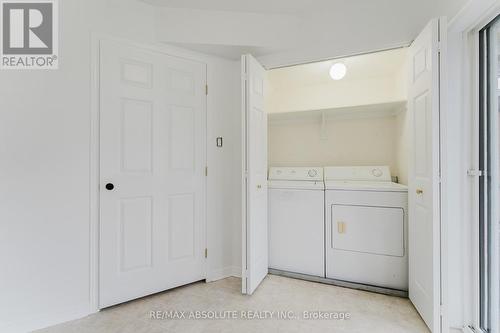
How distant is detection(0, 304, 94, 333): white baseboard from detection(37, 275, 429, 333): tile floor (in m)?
0.04

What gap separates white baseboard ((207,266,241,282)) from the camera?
2410 millimetres

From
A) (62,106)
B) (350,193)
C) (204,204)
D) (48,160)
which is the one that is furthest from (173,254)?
(350,193)

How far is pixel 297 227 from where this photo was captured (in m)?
2.45

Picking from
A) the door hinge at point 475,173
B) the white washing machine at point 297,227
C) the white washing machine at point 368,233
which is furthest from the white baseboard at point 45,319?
the door hinge at point 475,173

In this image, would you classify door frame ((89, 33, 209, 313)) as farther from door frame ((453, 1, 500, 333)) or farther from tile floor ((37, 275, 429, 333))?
door frame ((453, 1, 500, 333))

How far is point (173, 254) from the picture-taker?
7.31ft

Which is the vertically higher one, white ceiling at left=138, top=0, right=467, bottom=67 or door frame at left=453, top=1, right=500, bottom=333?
white ceiling at left=138, top=0, right=467, bottom=67

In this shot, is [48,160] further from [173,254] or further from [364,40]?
[364,40]

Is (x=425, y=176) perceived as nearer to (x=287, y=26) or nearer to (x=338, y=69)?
(x=338, y=69)

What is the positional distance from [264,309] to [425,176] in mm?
1496

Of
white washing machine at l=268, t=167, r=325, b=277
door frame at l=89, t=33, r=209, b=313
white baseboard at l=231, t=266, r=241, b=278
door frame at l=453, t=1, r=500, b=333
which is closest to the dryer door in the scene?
white washing machine at l=268, t=167, r=325, b=277

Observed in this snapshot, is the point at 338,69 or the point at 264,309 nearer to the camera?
the point at 264,309

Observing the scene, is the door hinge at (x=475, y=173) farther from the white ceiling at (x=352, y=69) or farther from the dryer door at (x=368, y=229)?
the white ceiling at (x=352, y=69)

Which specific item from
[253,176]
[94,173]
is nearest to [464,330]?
[253,176]
